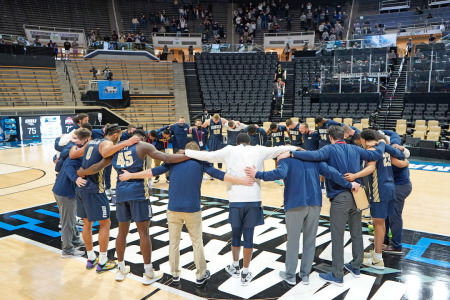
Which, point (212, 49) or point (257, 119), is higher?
point (212, 49)

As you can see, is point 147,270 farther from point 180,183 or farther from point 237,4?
point 237,4

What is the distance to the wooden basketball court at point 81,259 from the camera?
13.9ft

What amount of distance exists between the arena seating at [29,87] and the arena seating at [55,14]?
594cm

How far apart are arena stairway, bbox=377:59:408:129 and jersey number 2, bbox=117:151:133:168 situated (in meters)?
16.4

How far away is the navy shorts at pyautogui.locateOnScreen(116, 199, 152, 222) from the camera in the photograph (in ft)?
14.1

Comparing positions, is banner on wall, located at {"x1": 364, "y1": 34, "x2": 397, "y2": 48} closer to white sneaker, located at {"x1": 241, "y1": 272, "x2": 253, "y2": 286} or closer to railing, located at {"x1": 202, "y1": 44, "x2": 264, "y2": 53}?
railing, located at {"x1": 202, "y1": 44, "x2": 264, "y2": 53}

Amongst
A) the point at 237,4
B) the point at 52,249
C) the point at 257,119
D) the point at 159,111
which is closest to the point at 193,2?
the point at 237,4

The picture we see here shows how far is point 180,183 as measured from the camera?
4.14 m

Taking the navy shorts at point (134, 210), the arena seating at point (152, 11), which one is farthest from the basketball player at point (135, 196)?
the arena seating at point (152, 11)

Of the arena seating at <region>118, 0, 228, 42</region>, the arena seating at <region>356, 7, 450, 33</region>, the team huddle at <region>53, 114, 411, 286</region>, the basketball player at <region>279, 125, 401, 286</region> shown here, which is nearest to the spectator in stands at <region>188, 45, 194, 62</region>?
the arena seating at <region>118, 0, 228, 42</region>

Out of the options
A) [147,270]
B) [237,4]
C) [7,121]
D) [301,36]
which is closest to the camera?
[147,270]

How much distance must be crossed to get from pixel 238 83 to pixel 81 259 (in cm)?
1902

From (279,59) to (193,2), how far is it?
43.2ft

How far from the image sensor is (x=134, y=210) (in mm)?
4301
